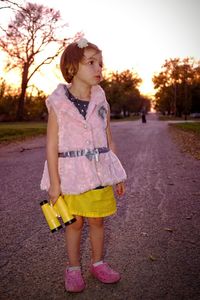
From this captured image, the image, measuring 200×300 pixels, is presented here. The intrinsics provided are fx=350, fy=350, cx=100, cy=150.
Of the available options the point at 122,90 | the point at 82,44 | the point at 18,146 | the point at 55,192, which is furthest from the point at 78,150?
the point at 122,90

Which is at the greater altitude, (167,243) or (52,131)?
(52,131)

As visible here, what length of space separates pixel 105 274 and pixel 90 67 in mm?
1589

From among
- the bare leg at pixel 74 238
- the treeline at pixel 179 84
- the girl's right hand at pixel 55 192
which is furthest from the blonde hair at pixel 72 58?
the treeline at pixel 179 84

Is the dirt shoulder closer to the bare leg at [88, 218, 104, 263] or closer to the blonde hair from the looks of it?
the bare leg at [88, 218, 104, 263]

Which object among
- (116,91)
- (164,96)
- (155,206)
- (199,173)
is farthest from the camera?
(164,96)

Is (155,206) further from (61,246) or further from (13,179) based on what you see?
(13,179)

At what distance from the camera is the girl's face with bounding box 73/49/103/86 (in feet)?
8.33

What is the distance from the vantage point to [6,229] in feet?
12.7

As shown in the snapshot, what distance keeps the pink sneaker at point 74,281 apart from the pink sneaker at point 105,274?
0.17 metres

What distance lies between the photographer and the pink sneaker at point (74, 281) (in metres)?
2.58

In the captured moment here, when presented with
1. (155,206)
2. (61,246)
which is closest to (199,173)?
(155,206)

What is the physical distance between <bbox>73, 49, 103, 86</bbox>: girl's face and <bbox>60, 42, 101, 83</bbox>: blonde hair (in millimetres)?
28

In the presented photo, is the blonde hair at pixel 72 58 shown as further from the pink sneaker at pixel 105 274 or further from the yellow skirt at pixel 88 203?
the pink sneaker at pixel 105 274

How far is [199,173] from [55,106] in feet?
18.3
